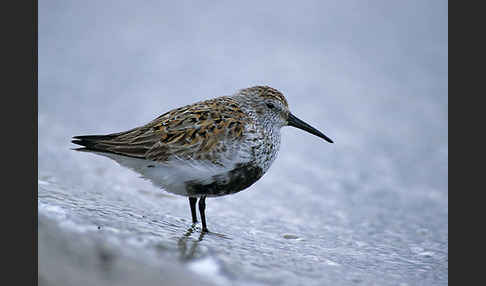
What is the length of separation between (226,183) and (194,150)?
0.34 m

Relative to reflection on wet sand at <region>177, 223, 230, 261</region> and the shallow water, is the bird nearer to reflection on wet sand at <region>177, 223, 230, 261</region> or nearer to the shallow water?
reflection on wet sand at <region>177, 223, 230, 261</region>

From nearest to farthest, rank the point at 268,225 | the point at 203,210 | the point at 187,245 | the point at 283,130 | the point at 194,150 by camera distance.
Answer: the point at 187,245, the point at 194,150, the point at 203,210, the point at 268,225, the point at 283,130

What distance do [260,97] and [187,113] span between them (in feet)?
2.42

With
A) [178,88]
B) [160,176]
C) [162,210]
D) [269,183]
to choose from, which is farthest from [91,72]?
[160,176]

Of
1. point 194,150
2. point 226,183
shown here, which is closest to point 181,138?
point 194,150

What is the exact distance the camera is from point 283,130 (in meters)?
7.61

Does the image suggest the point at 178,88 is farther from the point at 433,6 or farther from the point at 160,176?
the point at 433,6

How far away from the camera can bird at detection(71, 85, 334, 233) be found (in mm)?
3943

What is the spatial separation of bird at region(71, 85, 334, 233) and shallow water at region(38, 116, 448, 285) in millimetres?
358

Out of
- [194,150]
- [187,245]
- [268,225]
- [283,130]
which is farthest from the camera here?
[283,130]

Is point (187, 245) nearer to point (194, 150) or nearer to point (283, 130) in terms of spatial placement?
point (194, 150)

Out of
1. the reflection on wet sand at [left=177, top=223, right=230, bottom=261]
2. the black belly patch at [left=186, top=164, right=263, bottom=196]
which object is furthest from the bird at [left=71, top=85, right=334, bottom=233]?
the reflection on wet sand at [left=177, top=223, right=230, bottom=261]

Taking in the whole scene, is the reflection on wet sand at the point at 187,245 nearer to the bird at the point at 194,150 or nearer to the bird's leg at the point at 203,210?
the bird's leg at the point at 203,210

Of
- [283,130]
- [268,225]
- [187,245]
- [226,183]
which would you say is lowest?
[187,245]
